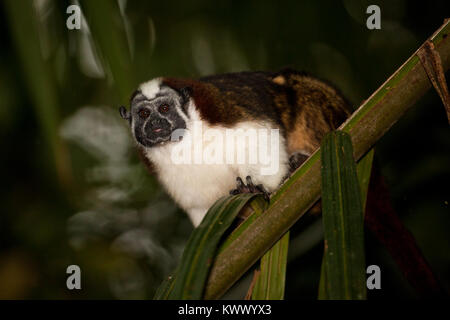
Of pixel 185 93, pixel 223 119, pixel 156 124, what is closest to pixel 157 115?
pixel 156 124

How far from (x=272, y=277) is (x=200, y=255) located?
228mm

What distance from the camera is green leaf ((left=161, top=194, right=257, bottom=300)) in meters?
0.90

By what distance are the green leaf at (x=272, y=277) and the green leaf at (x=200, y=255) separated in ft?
0.43

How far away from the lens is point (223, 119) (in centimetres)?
209

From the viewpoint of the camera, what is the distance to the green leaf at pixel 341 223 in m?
0.86

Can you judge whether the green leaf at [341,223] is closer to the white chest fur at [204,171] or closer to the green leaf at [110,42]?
the green leaf at [110,42]

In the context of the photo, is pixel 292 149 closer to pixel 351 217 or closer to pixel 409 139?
pixel 409 139

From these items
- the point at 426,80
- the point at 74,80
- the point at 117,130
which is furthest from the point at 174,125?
the point at 117,130

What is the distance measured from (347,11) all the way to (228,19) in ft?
2.27

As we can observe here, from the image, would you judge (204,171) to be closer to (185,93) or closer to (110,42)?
(185,93)

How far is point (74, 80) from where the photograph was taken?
8.78 feet

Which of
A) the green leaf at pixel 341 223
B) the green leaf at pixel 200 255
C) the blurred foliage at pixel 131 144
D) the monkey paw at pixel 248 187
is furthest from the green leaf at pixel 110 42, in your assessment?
the blurred foliage at pixel 131 144
